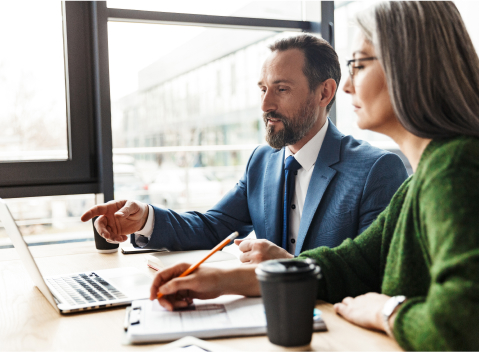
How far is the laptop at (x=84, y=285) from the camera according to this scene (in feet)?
3.00

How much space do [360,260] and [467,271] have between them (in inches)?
15.4

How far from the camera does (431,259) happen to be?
29.7 inches

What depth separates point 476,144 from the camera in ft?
2.40

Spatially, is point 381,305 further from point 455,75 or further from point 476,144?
point 455,75

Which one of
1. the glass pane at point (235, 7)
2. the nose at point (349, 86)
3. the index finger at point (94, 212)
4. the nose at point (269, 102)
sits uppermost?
the glass pane at point (235, 7)

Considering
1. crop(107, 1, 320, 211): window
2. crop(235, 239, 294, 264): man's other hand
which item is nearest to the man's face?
crop(235, 239, 294, 264): man's other hand

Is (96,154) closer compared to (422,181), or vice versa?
(422,181)

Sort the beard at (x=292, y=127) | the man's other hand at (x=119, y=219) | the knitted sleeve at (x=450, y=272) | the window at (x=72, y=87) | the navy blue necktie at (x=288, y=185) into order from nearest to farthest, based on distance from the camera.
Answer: the knitted sleeve at (x=450, y=272), the man's other hand at (x=119, y=219), the navy blue necktie at (x=288, y=185), the beard at (x=292, y=127), the window at (x=72, y=87)

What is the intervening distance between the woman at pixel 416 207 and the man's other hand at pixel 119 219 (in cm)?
56

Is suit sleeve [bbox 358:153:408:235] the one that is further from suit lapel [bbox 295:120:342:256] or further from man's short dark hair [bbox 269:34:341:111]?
man's short dark hair [bbox 269:34:341:111]

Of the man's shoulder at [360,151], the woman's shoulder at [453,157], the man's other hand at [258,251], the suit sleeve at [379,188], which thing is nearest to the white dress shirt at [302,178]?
the man's shoulder at [360,151]

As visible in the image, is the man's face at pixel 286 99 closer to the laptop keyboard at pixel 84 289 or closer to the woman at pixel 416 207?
the woman at pixel 416 207

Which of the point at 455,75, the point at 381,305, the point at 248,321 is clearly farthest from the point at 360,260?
the point at 455,75

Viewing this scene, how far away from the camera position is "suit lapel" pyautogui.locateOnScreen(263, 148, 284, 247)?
162 cm
